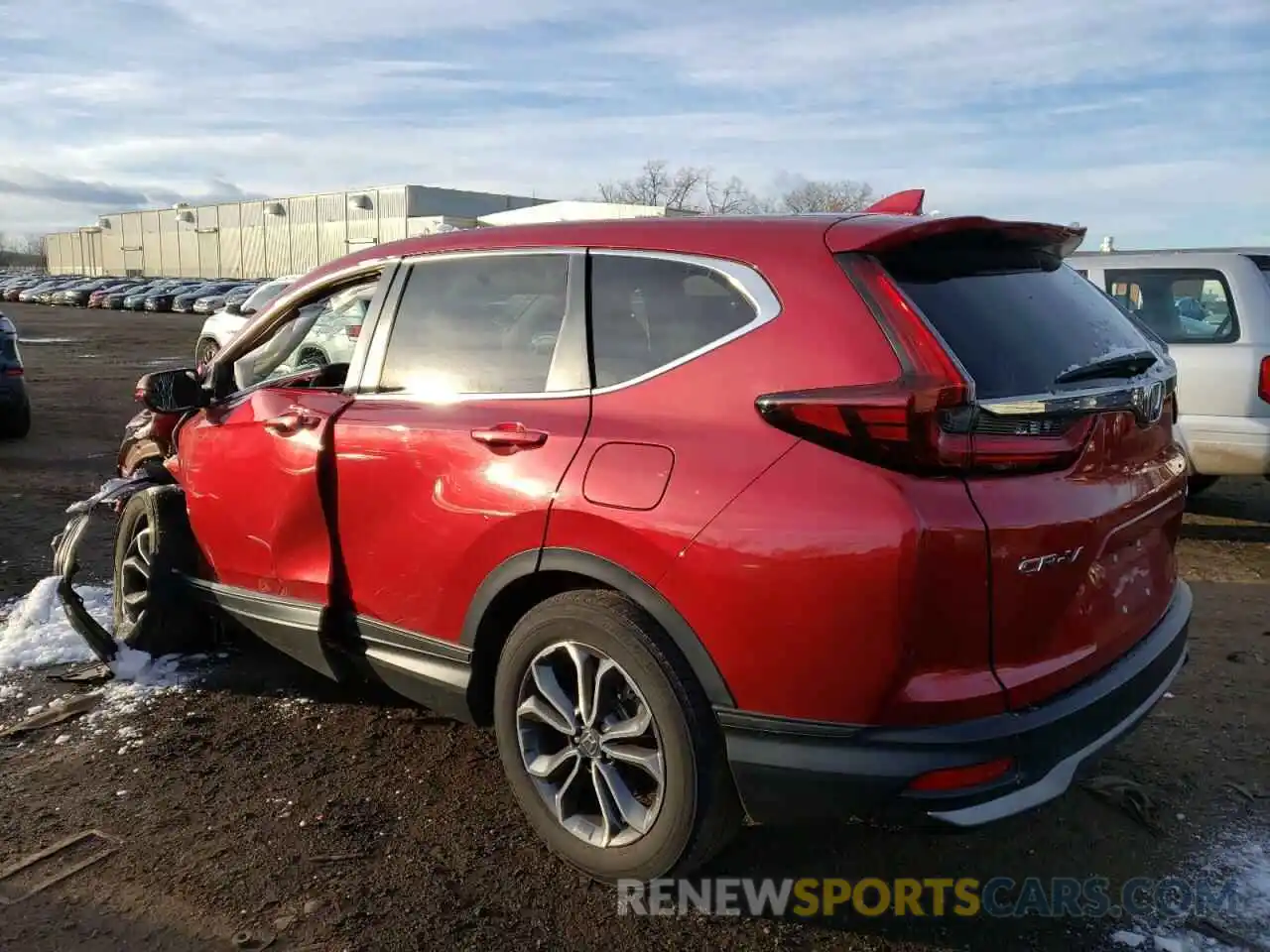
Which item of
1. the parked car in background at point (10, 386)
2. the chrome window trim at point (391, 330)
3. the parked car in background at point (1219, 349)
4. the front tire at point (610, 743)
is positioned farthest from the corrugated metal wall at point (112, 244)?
the front tire at point (610, 743)

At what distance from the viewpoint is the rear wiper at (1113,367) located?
261 centimetres

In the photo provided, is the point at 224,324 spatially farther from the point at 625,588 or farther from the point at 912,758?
the point at 912,758

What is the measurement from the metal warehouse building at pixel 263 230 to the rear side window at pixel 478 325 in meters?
49.8

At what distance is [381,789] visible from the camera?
3.43m

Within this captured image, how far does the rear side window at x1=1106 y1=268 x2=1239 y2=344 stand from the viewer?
21.7ft

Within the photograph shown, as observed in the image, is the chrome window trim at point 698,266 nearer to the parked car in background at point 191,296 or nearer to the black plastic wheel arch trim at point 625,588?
the black plastic wheel arch trim at point 625,588

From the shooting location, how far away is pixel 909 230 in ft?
8.34

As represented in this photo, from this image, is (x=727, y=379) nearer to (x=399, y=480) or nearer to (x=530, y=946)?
(x=399, y=480)

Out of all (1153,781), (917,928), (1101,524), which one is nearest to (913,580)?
(1101,524)

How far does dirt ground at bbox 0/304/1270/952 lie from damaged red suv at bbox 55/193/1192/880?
0.31m

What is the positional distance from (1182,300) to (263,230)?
79167 millimetres

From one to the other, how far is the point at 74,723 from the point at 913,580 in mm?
3354

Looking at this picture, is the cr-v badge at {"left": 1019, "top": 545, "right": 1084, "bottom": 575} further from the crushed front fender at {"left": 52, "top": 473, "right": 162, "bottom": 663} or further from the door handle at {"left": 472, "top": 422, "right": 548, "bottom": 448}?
the crushed front fender at {"left": 52, "top": 473, "right": 162, "bottom": 663}

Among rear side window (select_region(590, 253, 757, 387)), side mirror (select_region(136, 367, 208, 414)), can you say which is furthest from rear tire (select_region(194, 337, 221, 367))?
rear side window (select_region(590, 253, 757, 387))
